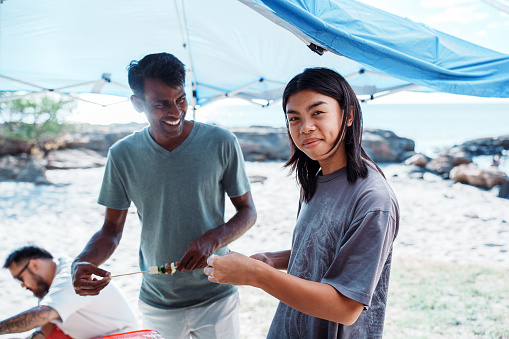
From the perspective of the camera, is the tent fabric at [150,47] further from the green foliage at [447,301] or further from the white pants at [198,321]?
the green foliage at [447,301]

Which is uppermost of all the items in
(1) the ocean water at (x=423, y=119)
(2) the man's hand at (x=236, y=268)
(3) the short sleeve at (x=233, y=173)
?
(1) the ocean water at (x=423, y=119)

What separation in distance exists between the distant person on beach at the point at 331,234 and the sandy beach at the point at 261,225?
11.7 feet

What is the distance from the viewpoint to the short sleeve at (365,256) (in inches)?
48.0

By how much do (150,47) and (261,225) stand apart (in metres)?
6.64

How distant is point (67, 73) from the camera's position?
3.78 m

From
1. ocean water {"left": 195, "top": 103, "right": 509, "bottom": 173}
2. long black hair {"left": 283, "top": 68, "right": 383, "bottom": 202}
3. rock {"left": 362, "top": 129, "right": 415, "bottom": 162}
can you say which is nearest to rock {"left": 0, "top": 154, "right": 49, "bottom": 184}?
long black hair {"left": 283, "top": 68, "right": 383, "bottom": 202}

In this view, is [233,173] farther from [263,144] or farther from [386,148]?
[386,148]

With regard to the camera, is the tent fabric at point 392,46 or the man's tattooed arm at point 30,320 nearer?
the tent fabric at point 392,46

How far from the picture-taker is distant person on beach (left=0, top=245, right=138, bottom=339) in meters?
2.68

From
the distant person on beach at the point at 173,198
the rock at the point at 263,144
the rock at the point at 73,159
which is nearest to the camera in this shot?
the distant person on beach at the point at 173,198

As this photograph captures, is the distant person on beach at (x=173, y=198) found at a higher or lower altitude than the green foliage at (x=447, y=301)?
higher

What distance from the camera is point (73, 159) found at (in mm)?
15625

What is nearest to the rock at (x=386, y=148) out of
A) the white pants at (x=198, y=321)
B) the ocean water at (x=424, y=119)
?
the white pants at (x=198, y=321)

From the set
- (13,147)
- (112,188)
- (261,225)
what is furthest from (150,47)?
(13,147)
